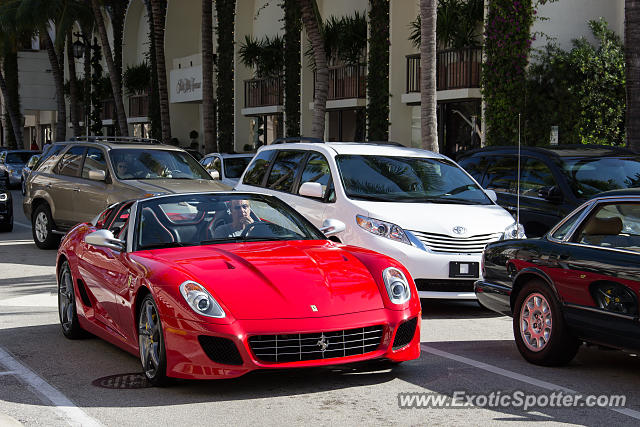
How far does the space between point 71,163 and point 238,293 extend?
36.6 feet

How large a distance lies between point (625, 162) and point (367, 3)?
22297 millimetres

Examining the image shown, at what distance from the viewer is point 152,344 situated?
674 centimetres

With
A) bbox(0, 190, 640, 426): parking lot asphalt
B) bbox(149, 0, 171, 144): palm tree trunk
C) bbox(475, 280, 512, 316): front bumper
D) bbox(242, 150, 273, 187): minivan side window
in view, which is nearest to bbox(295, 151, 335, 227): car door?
bbox(242, 150, 273, 187): minivan side window

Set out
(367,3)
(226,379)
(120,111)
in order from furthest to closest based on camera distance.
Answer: (120,111) < (367,3) < (226,379)

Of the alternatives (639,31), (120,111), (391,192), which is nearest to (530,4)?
(639,31)

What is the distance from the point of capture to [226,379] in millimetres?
6926

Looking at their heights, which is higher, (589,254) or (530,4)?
(530,4)

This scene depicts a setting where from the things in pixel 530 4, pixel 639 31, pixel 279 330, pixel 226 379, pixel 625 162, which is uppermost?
pixel 530 4

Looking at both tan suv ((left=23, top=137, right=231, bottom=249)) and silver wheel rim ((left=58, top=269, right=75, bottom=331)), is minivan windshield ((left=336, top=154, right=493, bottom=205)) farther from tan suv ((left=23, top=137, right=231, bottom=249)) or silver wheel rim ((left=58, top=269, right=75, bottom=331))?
tan suv ((left=23, top=137, right=231, bottom=249))

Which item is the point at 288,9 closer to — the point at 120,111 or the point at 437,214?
the point at 120,111

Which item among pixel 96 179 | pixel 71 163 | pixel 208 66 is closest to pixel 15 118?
pixel 208 66

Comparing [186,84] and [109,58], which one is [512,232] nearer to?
[109,58]

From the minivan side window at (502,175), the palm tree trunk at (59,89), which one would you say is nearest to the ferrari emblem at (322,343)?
the minivan side window at (502,175)

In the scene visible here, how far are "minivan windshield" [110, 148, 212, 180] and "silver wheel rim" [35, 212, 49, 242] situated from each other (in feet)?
6.97
